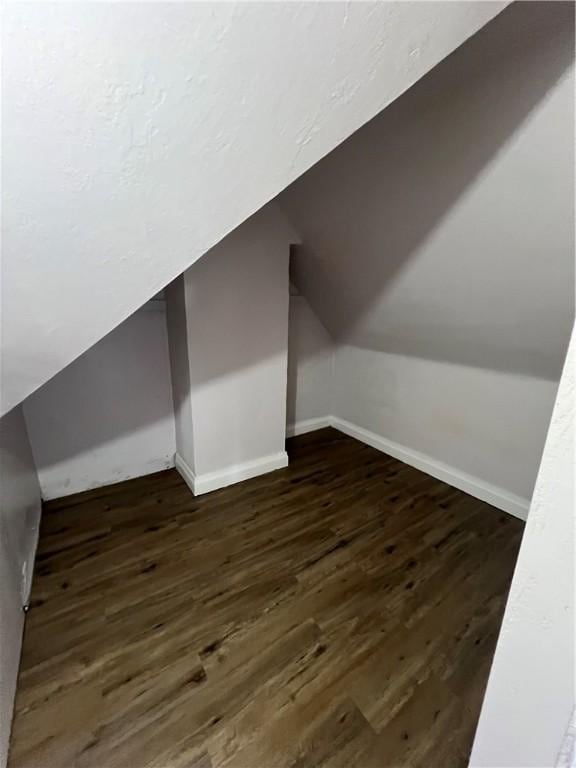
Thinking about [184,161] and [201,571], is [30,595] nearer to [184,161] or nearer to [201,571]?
[201,571]

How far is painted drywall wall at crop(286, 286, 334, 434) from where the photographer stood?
301 centimetres

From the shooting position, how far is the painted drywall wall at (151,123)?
25.8 inches

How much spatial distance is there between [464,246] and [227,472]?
1863 mm

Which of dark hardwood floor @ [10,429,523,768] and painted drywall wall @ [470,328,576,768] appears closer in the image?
painted drywall wall @ [470,328,576,768]

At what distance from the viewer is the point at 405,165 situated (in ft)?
4.84

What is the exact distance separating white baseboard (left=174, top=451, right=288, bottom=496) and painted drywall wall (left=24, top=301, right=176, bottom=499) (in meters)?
0.28

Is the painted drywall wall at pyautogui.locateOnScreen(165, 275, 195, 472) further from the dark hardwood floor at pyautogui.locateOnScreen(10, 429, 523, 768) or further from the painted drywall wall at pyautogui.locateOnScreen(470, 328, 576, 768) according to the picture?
the painted drywall wall at pyautogui.locateOnScreen(470, 328, 576, 768)

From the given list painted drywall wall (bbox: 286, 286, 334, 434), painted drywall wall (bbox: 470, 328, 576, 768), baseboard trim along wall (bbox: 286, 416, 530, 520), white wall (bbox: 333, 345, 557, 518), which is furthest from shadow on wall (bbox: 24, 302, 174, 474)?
painted drywall wall (bbox: 470, 328, 576, 768)

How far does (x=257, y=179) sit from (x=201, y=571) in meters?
1.66

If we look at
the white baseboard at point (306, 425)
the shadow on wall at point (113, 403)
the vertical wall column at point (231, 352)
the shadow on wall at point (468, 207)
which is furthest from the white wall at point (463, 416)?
the shadow on wall at point (113, 403)

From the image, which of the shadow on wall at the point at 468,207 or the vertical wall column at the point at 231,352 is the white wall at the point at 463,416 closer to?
the shadow on wall at the point at 468,207

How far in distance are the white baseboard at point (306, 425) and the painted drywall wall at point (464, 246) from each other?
52 centimetres

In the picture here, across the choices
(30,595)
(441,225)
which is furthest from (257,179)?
(30,595)

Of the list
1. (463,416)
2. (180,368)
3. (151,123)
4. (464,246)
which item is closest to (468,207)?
(464,246)
